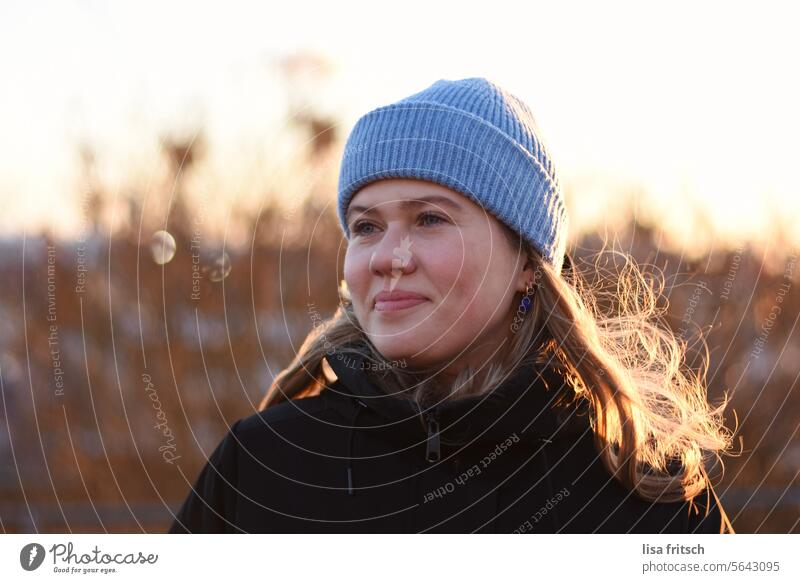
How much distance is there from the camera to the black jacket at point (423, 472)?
4.96 ft

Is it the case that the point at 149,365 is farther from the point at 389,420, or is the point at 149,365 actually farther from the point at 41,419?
the point at 389,420

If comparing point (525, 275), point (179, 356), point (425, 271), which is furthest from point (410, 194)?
point (179, 356)

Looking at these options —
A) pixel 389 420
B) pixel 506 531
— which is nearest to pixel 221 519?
pixel 389 420

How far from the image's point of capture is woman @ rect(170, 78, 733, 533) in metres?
1.52

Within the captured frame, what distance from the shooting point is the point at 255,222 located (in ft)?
9.54

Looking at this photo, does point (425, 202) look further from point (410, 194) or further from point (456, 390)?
point (456, 390)

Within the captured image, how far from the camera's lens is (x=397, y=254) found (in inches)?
59.8

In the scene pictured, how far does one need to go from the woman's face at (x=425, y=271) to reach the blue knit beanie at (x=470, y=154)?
0.03m

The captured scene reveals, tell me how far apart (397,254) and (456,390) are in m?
0.27
